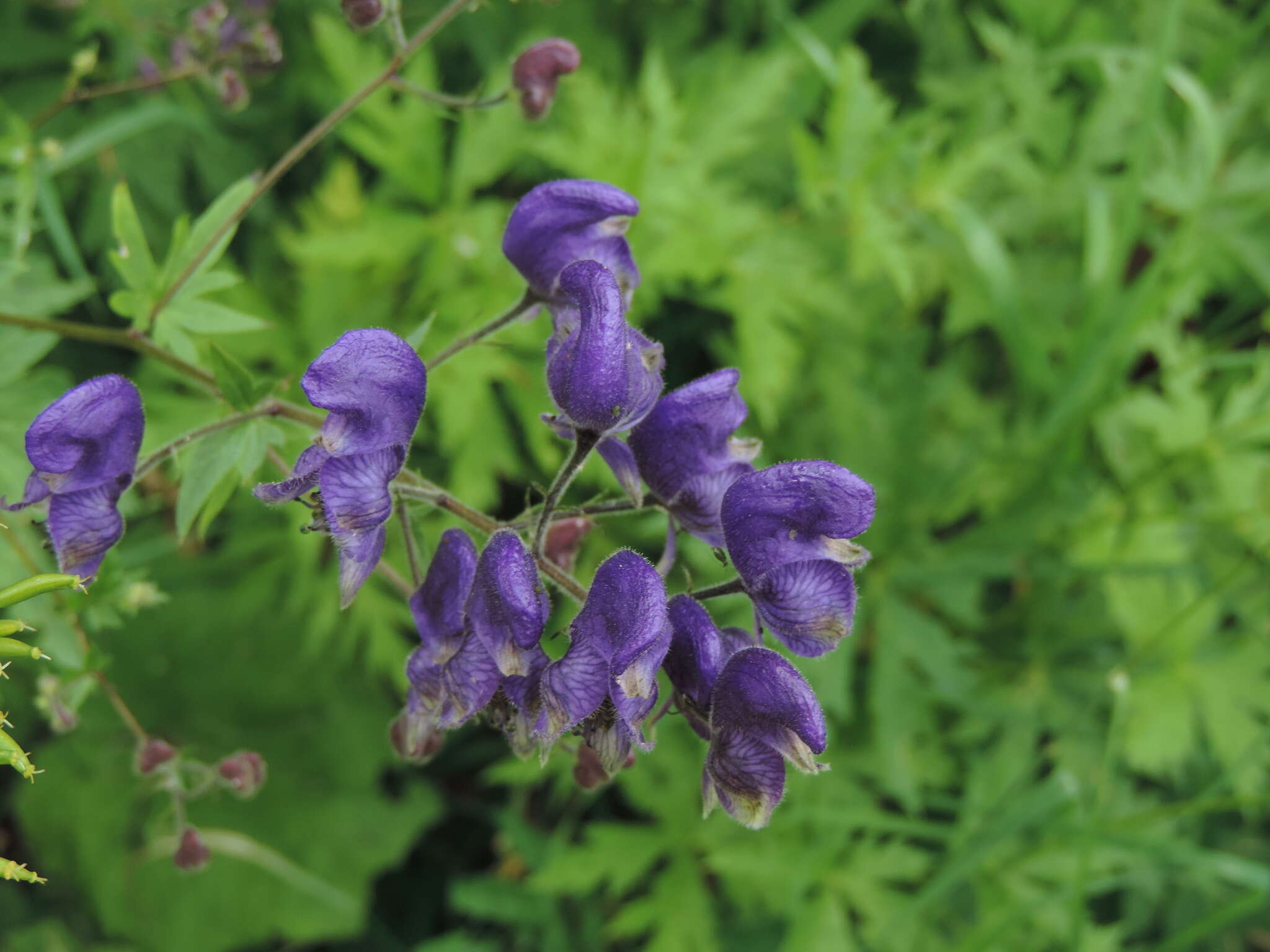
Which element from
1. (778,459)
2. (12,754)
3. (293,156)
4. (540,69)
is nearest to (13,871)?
(12,754)

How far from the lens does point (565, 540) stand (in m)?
1.60

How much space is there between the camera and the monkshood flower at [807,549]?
1.28 m

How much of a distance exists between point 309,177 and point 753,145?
1.53 m

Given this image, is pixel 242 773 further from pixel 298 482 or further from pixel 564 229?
pixel 564 229

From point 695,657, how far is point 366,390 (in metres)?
0.51

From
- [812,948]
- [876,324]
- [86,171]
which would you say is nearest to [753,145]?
[876,324]

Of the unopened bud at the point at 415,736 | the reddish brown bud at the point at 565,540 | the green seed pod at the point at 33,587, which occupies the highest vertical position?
the green seed pod at the point at 33,587

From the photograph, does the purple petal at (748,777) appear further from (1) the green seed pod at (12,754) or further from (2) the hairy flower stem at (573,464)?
(1) the green seed pod at (12,754)

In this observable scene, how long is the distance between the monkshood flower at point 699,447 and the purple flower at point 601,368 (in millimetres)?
98

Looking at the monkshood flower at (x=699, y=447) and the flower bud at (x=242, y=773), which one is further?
the flower bud at (x=242, y=773)

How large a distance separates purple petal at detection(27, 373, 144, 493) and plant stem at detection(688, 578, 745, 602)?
78 cm

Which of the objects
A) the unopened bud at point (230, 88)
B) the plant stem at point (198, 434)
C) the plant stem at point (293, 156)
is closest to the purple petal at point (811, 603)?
the plant stem at point (198, 434)

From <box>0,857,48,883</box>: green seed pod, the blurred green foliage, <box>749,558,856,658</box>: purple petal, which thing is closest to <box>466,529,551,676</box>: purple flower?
<box>749,558,856,658</box>: purple petal

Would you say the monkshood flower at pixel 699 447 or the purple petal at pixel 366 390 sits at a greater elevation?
the purple petal at pixel 366 390
